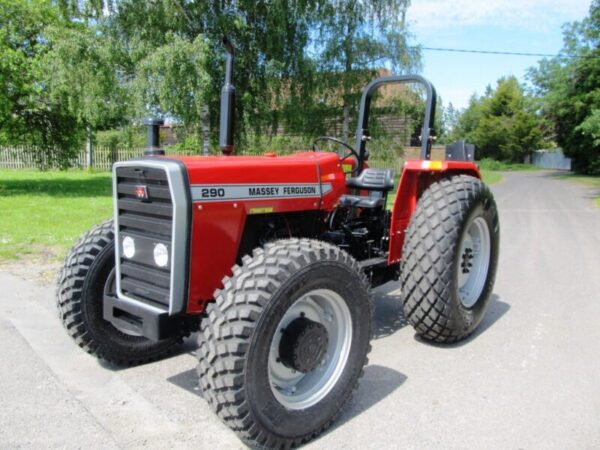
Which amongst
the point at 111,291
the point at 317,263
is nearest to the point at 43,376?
the point at 111,291

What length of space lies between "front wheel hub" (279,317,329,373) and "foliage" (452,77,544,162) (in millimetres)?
52133

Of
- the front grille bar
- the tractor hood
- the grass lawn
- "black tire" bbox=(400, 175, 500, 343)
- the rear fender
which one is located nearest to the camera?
the front grille bar

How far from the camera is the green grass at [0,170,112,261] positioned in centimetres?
771

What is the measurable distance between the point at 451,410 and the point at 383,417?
1.42ft

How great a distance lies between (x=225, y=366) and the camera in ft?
8.52

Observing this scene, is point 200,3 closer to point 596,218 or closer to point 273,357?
→ point 596,218

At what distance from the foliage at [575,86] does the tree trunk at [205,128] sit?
14.1 meters

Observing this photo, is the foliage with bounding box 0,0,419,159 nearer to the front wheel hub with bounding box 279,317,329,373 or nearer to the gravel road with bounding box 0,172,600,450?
the gravel road with bounding box 0,172,600,450

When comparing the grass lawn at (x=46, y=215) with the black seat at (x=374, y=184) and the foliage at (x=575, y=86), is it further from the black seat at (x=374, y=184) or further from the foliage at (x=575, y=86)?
the foliage at (x=575, y=86)

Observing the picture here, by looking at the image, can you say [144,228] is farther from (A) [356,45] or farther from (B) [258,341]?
(A) [356,45]

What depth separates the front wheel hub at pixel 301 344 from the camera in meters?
2.92

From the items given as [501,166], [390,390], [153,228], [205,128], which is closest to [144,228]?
[153,228]

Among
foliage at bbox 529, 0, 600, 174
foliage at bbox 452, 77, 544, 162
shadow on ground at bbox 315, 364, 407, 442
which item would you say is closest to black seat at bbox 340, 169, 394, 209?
shadow on ground at bbox 315, 364, 407, 442

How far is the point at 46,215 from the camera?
35.1 ft
